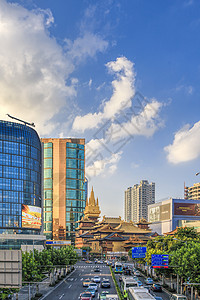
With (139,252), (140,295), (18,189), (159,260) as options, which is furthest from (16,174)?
(140,295)

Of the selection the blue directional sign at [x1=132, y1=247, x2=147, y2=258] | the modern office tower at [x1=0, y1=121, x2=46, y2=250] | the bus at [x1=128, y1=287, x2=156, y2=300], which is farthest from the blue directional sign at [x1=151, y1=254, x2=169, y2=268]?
the modern office tower at [x1=0, y1=121, x2=46, y2=250]

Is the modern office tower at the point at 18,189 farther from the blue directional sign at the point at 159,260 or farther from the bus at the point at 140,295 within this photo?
the bus at the point at 140,295

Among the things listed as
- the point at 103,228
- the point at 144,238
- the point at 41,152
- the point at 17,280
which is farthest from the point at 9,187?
the point at 17,280

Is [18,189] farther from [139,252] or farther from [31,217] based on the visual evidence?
[139,252]

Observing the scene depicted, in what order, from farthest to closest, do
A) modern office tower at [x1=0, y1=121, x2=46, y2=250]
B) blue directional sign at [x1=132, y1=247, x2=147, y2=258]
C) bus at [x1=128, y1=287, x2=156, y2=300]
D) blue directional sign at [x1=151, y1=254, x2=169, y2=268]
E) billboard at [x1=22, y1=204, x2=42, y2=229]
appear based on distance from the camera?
1. billboard at [x1=22, y1=204, x2=42, y2=229]
2. modern office tower at [x1=0, y1=121, x2=46, y2=250]
3. blue directional sign at [x1=132, y1=247, x2=147, y2=258]
4. blue directional sign at [x1=151, y1=254, x2=169, y2=268]
5. bus at [x1=128, y1=287, x2=156, y2=300]

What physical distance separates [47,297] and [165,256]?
66.0 ft

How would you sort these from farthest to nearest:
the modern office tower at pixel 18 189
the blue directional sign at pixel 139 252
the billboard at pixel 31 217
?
the billboard at pixel 31 217 < the modern office tower at pixel 18 189 < the blue directional sign at pixel 139 252

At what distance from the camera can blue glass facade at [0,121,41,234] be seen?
445 ft

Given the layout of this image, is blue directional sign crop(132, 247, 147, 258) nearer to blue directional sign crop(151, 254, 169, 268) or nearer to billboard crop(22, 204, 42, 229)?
blue directional sign crop(151, 254, 169, 268)

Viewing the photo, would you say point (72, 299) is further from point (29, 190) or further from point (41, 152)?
point (41, 152)

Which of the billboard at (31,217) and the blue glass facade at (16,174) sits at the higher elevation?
the blue glass facade at (16,174)

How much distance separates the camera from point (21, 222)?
136250 millimetres

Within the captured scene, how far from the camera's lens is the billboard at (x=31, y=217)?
137875 mm

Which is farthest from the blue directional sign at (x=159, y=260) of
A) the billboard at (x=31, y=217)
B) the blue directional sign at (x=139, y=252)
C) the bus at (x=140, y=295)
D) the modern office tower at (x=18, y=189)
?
the billboard at (x=31, y=217)
